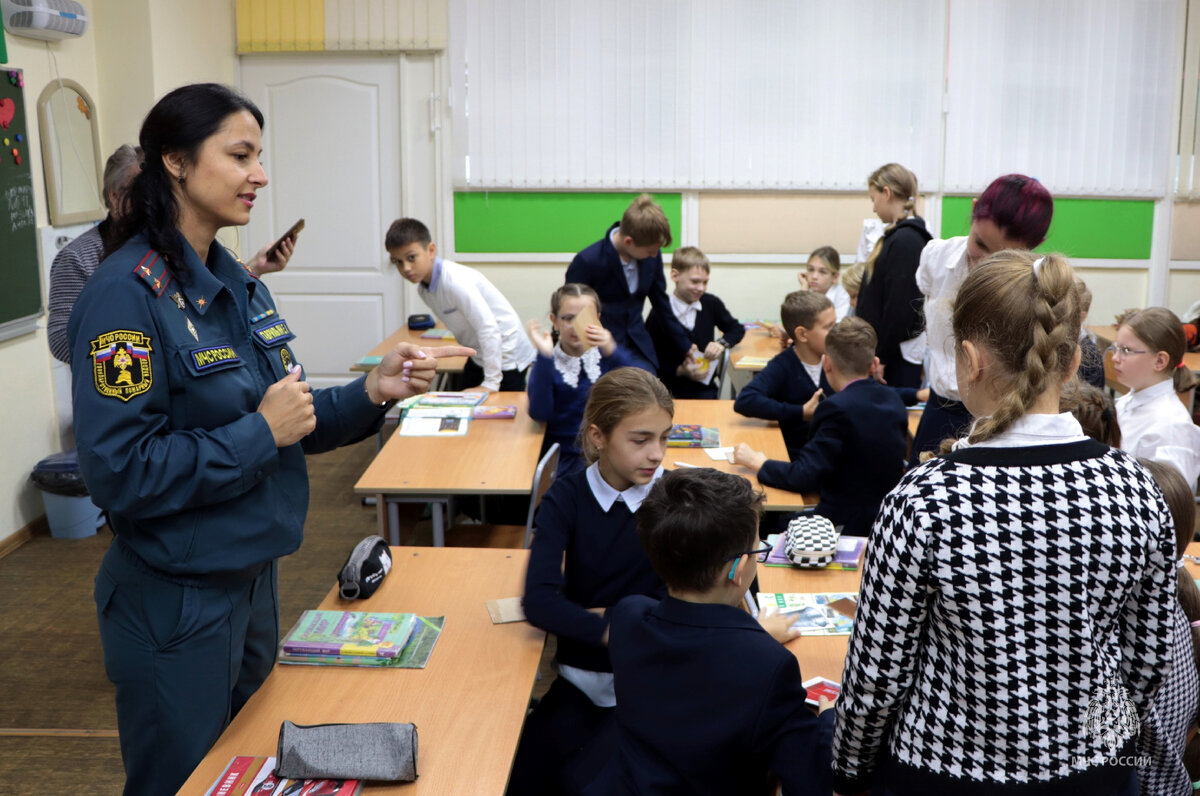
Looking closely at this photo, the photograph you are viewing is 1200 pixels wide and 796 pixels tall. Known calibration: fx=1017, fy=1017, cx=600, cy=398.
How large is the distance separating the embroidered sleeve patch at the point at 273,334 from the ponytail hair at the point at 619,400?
0.77 m

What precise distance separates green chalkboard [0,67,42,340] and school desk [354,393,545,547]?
2126 mm

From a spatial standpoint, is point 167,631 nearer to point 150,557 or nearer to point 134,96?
point 150,557

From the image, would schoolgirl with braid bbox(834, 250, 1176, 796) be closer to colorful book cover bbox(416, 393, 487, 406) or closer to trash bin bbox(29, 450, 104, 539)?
colorful book cover bbox(416, 393, 487, 406)

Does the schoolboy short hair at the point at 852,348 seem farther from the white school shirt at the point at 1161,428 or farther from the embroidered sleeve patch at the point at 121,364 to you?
the embroidered sleeve patch at the point at 121,364

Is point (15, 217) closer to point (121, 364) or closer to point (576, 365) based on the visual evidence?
point (576, 365)

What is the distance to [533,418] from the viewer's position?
156 inches

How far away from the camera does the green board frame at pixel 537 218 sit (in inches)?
284

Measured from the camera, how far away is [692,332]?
5.68m

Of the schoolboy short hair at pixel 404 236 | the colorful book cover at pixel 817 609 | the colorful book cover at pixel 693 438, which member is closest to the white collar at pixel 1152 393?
the colorful book cover at pixel 693 438

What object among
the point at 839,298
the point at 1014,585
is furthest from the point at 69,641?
the point at 839,298

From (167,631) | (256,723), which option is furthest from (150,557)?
(256,723)

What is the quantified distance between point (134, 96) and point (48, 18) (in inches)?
35.6

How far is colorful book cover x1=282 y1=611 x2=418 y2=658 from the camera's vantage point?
2.03 metres

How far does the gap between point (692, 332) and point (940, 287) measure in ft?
8.85
